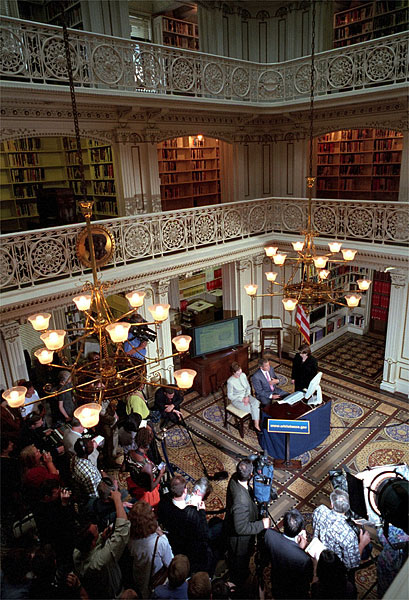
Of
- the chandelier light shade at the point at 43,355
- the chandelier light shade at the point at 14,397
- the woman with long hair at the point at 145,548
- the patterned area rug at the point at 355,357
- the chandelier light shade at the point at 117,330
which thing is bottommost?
the patterned area rug at the point at 355,357

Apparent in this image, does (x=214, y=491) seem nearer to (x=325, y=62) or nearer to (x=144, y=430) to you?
(x=144, y=430)

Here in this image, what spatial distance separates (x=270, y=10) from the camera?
9.42 meters

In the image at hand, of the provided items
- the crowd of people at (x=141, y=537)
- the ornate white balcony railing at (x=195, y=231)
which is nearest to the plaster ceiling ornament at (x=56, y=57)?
the ornate white balcony railing at (x=195, y=231)

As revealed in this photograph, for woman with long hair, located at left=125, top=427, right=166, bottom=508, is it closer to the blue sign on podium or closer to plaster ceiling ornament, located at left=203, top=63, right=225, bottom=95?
the blue sign on podium

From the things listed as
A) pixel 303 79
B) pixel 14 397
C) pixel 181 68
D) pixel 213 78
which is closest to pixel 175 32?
pixel 213 78

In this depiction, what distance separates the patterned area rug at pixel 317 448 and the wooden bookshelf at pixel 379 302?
3011 mm

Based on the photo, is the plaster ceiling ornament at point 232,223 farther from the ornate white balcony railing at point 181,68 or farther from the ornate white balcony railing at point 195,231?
the ornate white balcony railing at point 181,68

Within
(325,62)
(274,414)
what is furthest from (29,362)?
(325,62)

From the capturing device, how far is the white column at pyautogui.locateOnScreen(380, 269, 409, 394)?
817 centimetres

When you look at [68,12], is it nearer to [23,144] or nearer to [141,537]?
[23,144]

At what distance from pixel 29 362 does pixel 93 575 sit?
5.78 metres

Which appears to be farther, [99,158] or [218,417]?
[99,158]

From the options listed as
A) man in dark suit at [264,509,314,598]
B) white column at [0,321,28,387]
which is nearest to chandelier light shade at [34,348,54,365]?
man in dark suit at [264,509,314,598]

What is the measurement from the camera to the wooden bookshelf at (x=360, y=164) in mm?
9992
